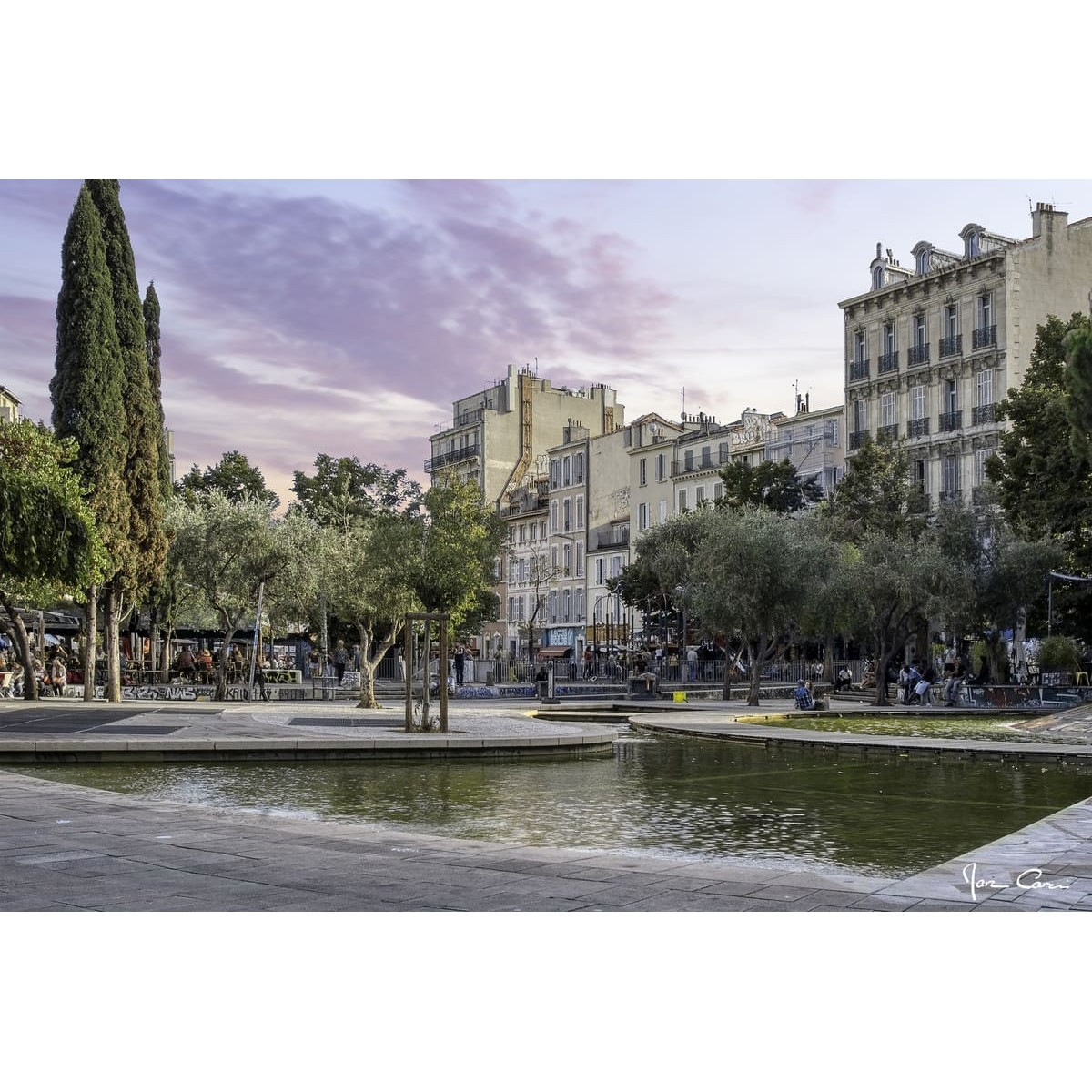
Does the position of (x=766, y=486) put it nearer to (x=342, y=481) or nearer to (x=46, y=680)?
(x=342, y=481)

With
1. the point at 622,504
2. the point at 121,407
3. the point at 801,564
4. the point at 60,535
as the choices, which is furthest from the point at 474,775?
the point at 622,504

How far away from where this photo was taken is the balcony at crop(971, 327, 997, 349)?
55344 millimetres

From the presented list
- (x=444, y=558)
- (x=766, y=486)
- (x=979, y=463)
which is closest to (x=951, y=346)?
(x=979, y=463)

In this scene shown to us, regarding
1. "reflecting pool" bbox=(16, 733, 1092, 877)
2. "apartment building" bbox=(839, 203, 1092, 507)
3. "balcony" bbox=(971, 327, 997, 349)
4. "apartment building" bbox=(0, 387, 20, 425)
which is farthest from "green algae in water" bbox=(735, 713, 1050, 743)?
"apartment building" bbox=(0, 387, 20, 425)

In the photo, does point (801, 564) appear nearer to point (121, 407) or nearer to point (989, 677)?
point (989, 677)

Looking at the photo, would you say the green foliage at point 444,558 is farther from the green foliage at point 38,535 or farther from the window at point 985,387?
the window at point 985,387

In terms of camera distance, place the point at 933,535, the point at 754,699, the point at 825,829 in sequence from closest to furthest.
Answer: the point at 825,829
the point at 754,699
the point at 933,535

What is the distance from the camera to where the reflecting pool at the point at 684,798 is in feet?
38.0

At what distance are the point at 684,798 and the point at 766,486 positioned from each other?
146 ft

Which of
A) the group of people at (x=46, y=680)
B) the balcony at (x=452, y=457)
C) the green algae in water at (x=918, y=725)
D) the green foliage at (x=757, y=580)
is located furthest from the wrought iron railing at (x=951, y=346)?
the balcony at (x=452, y=457)

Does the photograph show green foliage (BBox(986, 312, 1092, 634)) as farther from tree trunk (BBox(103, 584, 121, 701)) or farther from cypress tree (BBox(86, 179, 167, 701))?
tree trunk (BBox(103, 584, 121, 701))

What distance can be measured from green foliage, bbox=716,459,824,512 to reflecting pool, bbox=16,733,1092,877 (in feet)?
121
